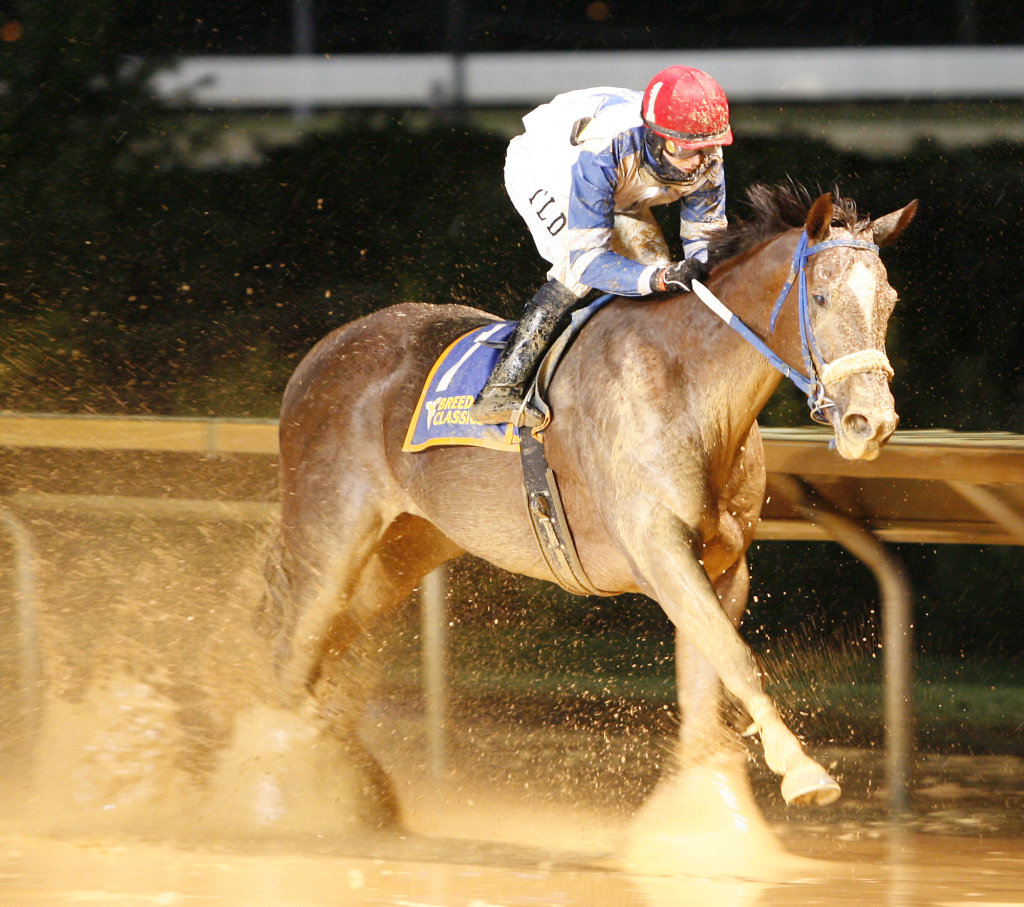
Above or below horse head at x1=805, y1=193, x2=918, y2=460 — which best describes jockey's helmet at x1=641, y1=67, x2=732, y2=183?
above

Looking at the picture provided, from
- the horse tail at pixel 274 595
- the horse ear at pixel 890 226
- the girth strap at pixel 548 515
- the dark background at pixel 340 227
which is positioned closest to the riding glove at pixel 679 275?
the horse ear at pixel 890 226

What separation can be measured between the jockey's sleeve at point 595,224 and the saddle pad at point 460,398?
450 mm

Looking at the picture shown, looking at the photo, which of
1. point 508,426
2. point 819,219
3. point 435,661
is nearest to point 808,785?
point 819,219

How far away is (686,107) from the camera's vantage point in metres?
2.89

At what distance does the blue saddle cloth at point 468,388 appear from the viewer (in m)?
3.22

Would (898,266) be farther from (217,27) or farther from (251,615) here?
(217,27)

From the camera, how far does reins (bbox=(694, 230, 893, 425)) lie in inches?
97.6

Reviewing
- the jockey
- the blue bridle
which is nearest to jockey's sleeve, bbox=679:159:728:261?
the jockey

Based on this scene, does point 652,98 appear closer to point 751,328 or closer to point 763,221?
point 763,221

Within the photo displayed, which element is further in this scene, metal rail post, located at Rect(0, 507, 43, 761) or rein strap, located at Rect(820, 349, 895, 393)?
metal rail post, located at Rect(0, 507, 43, 761)

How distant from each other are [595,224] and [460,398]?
0.64 meters

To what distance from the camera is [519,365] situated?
3.20m

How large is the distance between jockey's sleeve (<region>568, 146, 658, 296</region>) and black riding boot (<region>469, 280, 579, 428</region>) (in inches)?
7.7

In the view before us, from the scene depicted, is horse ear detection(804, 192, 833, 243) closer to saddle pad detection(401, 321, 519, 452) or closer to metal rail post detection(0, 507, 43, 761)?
saddle pad detection(401, 321, 519, 452)
